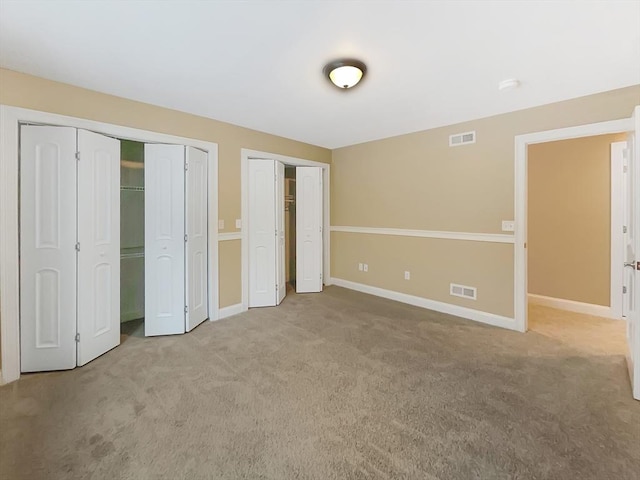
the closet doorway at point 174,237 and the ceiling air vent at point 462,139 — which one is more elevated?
the ceiling air vent at point 462,139

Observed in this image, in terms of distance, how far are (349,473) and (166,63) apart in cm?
309

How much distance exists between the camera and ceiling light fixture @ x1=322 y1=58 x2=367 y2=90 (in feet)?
7.64

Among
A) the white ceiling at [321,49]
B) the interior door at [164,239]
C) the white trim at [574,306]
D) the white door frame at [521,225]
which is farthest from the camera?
the white trim at [574,306]

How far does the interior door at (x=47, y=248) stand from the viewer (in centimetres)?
245

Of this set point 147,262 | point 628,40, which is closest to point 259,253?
point 147,262

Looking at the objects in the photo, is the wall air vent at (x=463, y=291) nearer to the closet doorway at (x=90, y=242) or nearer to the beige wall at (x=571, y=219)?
the beige wall at (x=571, y=219)

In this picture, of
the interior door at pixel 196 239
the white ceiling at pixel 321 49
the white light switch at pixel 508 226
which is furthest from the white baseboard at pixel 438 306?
the interior door at pixel 196 239

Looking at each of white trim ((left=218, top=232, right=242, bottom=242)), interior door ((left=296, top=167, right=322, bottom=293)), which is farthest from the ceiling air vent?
white trim ((left=218, top=232, right=242, bottom=242))

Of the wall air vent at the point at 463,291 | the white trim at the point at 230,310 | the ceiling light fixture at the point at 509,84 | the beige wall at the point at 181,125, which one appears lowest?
the white trim at the point at 230,310

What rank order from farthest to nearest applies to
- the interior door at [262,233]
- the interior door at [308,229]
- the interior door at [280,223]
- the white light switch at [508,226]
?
the interior door at [308,229], the interior door at [280,223], the interior door at [262,233], the white light switch at [508,226]

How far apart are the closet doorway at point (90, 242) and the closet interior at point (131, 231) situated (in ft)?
2.76

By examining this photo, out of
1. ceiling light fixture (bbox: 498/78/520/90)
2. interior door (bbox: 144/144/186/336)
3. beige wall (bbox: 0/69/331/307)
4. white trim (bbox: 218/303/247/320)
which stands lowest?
white trim (bbox: 218/303/247/320)

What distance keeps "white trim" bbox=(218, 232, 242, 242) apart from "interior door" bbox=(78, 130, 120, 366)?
1171 millimetres

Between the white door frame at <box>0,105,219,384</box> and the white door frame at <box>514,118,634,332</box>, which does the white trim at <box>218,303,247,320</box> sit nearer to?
the white door frame at <box>0,105,219,384</box>
